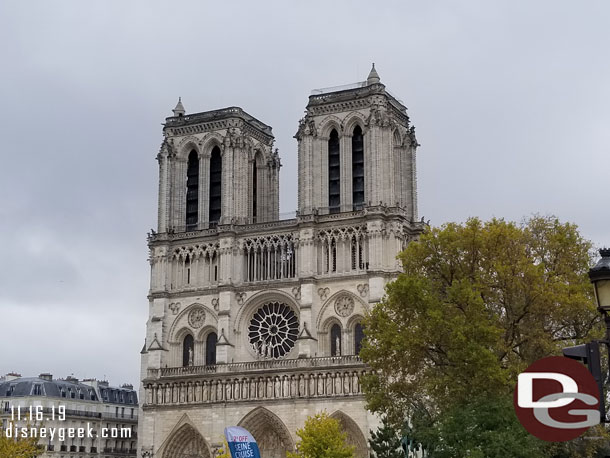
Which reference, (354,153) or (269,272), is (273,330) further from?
(354,153)

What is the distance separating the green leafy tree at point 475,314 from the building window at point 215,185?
27.6 m

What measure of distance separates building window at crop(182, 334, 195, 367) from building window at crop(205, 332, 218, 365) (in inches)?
34.7

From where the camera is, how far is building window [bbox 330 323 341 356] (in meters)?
53.9

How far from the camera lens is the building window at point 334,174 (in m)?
56.3

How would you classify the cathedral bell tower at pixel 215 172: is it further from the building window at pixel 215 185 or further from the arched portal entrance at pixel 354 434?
the arched portal entrance at pixel 354 434

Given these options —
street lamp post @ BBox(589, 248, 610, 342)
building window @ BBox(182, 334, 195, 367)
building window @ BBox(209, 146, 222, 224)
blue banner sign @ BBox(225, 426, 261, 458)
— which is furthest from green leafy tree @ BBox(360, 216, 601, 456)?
building window @ BBox(209, 146, 222, 224)

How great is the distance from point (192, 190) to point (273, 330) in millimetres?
11286

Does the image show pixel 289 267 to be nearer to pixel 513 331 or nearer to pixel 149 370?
pixel 149 370

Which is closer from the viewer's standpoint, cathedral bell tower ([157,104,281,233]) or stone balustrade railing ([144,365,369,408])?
stone balustrade railing ([144,365,369,408])

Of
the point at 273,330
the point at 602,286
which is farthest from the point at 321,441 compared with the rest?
the point at 602,286

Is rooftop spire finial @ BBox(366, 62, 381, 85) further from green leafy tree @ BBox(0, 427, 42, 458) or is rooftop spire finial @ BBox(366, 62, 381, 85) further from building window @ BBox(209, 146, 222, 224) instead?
green leafy tree @ BBox(0, 427, 42, 458)

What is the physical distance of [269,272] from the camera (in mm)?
56969

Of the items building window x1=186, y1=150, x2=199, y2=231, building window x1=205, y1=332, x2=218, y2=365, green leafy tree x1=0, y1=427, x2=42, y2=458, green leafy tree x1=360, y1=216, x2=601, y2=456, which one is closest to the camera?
green leafy tree x1=360, y1=216, x2=601, y2=456

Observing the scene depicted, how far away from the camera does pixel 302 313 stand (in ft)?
178
